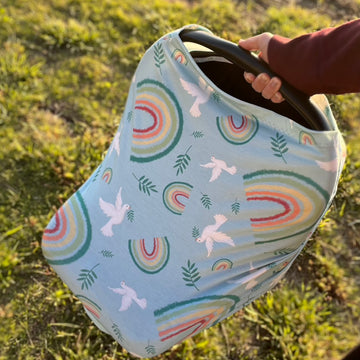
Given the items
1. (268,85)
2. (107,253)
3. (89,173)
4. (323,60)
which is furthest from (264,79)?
(89,173)

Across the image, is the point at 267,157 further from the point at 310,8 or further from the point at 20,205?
the point at 310,8

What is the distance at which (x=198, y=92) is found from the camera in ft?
4.15

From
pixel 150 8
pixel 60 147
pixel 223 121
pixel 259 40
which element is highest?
pixel 259 40

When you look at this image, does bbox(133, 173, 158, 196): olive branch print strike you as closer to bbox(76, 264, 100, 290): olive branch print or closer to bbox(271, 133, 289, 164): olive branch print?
bbox(76, 264, 100, 290): olive branch print

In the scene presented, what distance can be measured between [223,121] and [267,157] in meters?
0.17

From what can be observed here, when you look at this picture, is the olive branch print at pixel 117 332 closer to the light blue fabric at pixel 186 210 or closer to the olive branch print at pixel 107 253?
the light blue fabric at pixel 186 210

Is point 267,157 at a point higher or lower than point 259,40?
lower

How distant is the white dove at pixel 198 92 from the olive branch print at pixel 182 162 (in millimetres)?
112

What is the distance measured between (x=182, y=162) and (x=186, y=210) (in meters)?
0.14

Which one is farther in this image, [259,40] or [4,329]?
[4,329]

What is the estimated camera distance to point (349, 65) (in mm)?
1007

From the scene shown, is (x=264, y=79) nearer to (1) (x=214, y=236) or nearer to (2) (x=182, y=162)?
(2) (x=182, y=162)

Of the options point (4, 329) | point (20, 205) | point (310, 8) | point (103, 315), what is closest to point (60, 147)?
point (20, 205)

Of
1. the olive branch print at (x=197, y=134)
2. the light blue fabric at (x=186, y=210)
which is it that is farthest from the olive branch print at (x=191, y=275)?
the olive branch print at (x=197, y=134)
